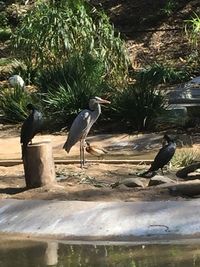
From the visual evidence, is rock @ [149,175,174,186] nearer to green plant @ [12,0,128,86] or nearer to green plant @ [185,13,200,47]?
green plant @ [12,0,128,86]

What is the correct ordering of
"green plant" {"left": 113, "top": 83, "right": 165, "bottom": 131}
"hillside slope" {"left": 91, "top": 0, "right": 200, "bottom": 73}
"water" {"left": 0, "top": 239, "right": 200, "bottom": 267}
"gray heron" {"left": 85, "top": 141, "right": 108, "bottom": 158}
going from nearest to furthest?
"water" {"left": 0, "top": 239, "right": 200, "bottom": 267}
"gray heron" {"left": 85, "top": 141, "right": 108, "bottom": 158}
"green plant" {"left": 113, "top": 83, "right": 165, "bottom": 131}
"hillside slope" {"left": 91, "top": 0, "right": 200, "bottom": 73}

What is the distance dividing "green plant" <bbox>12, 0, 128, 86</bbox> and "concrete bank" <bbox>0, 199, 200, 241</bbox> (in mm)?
9513

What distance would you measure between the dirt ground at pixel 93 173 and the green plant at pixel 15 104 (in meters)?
0.44

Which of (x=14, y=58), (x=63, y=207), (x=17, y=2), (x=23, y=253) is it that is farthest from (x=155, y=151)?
(x=17, y=2)

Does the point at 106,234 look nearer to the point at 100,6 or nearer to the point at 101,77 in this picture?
the point at 101,77

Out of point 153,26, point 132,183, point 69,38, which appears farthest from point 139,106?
point 153,26

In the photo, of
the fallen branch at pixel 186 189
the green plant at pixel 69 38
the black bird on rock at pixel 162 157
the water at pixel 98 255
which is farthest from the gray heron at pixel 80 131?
the green plant at pixel 69 38

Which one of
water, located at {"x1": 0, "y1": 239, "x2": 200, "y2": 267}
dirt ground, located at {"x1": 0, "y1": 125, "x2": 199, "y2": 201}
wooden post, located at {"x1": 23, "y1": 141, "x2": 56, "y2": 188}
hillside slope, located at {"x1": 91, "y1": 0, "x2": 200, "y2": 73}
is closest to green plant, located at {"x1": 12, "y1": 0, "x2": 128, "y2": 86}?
hillside slope, located at {"x1": 91, "y1": 0, "x2": 200, "y2": 73}

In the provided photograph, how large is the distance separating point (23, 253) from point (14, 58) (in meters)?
14.1

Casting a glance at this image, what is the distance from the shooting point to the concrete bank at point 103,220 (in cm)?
654

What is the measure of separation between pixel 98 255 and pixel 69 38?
11.7 m

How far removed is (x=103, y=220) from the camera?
269 inches

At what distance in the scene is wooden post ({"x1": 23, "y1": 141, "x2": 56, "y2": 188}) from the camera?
326 inches

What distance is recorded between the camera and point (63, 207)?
7.21 m
